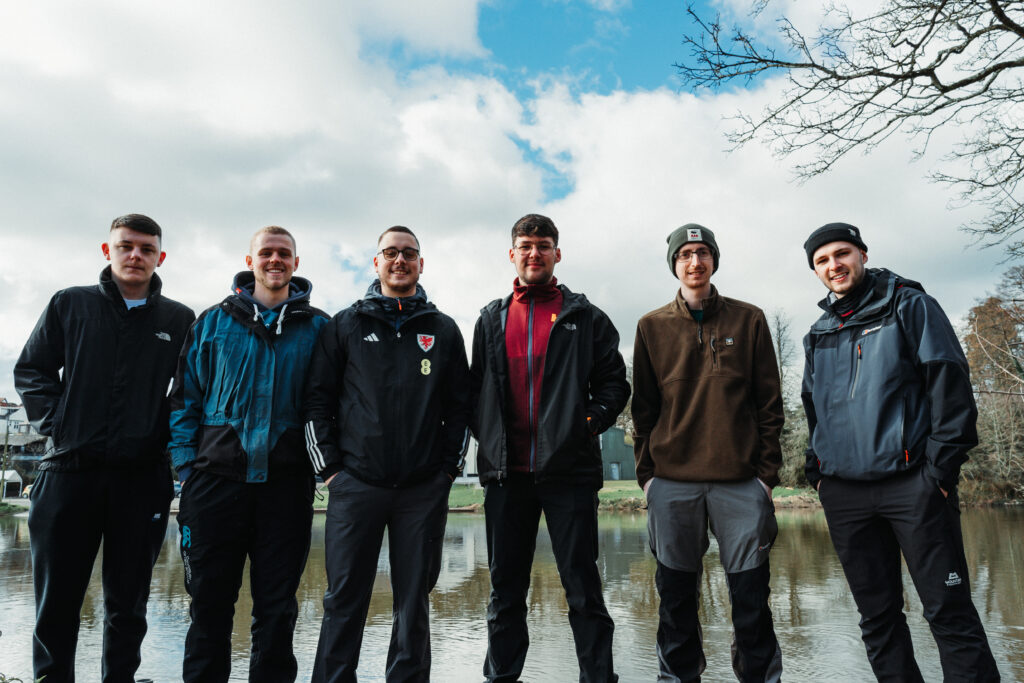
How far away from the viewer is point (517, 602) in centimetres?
333

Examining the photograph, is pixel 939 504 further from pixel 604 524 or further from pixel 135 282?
pixel 604 524

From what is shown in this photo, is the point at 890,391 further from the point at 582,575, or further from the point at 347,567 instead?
the point at 347,567

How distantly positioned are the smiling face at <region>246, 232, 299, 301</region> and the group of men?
0.01 m

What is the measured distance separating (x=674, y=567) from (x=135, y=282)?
3.12 meters

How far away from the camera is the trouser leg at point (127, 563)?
10.5 ft

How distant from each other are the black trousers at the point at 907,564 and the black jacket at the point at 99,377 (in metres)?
3.35

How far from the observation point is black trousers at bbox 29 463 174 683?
3.20 meters

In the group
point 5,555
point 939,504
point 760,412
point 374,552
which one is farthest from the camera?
point 5,555

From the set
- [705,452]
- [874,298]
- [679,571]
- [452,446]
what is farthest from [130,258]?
[874,298]

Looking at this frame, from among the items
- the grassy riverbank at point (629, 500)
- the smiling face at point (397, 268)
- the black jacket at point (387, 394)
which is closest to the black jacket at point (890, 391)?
the black jacket at point (387, 394)

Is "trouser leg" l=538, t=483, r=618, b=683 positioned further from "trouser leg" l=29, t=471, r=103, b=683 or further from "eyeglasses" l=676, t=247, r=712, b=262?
"trouser leg" l=29, t=471, r=103, b=683

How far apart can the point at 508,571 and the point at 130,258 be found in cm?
253

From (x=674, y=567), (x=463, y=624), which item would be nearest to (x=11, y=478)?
(x=463, y=624)

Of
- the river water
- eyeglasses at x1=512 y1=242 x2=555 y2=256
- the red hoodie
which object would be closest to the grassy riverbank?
the river water
